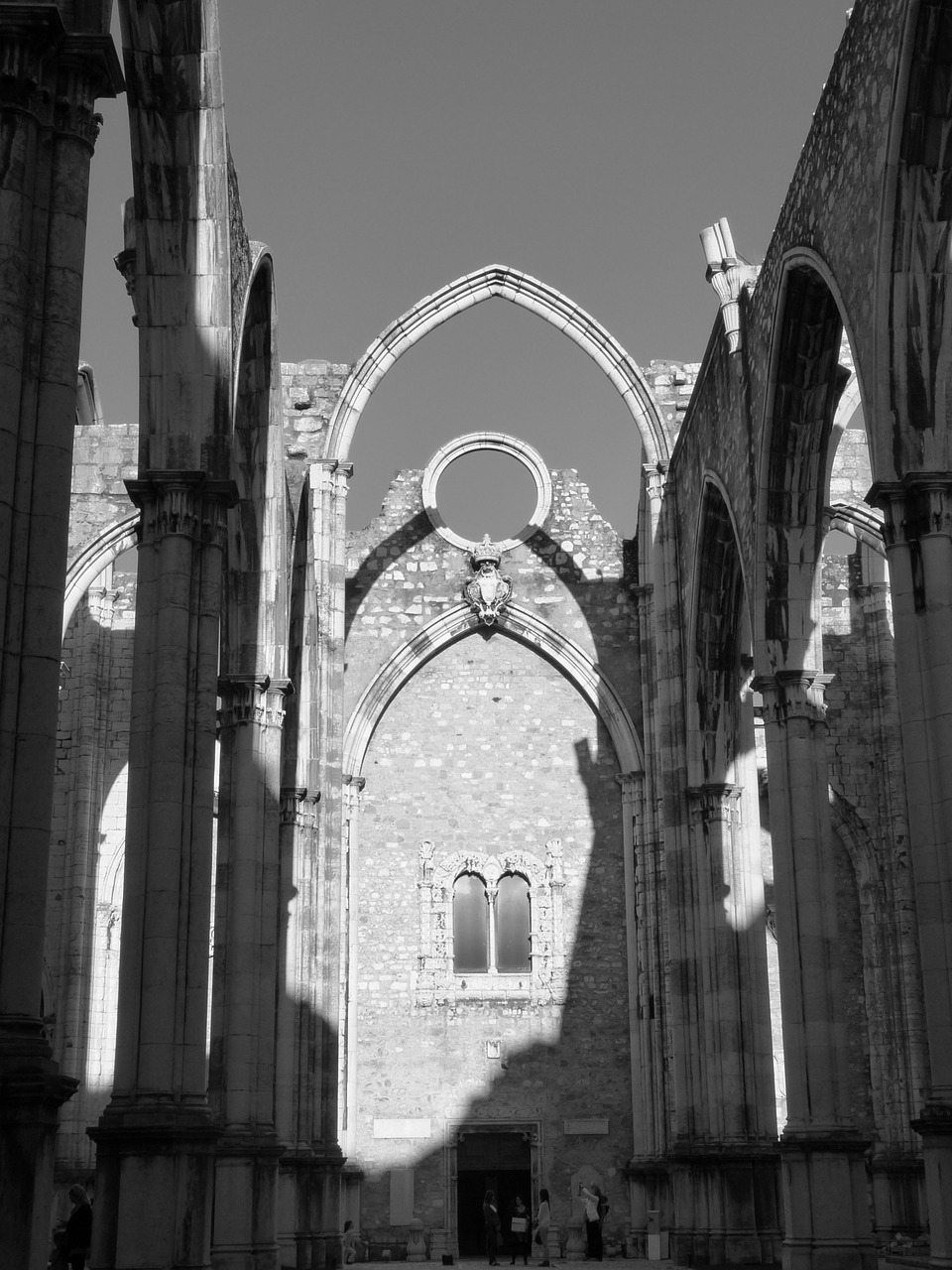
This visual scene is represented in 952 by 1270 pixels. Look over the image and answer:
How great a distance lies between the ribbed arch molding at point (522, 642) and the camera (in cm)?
2283

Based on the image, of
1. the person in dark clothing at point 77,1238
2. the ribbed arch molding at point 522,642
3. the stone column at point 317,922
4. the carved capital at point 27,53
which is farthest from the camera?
the ribbed arch molding at point 522,642

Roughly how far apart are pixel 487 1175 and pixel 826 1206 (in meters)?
9.24

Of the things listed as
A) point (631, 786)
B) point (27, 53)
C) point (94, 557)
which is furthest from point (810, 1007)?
point (94, 557)

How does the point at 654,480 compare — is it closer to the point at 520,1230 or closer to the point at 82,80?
the point at 520,1230

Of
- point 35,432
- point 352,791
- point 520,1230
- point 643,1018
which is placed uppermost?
point 352,791

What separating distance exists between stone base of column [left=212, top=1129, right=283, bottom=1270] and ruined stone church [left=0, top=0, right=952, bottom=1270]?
4 centimetres

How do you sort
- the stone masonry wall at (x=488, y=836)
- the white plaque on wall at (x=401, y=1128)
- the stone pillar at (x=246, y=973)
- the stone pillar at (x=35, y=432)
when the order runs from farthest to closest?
the stone masonry wall at (x=488, y=836) → the white plaque on wall at (x=401, y=1128) → the stone pillar at (x=246, y=973) → the stone pillar at (x=35, y=432)

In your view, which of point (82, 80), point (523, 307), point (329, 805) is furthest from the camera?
point (523, 307)

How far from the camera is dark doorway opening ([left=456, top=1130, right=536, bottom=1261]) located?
21.7m

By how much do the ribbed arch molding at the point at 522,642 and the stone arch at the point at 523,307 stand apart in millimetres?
3598

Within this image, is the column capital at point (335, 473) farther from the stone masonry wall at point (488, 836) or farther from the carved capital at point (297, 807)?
the carved capital at point (297, 807)

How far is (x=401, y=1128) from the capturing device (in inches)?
850

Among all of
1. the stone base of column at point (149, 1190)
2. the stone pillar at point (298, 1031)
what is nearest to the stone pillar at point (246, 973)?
the stone pillar at point (298, 1031)

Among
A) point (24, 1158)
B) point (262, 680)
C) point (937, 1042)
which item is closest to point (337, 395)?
point (262, 680)
